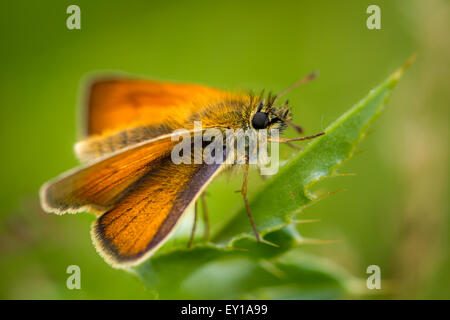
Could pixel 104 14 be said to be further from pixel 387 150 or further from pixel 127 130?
pixel 387 150

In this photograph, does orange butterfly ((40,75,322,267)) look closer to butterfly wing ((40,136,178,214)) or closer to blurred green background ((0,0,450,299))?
butterfly wing ((40,136,178,214))

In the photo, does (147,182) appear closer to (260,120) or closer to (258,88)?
(260,120)

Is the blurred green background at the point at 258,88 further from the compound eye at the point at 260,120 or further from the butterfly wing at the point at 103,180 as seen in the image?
the butterfly wing at the point at 103,180

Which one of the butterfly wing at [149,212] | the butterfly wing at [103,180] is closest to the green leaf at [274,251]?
the butterfly wing at [149,212]

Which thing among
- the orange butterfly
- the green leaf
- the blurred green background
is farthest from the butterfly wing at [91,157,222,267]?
the blurred green background

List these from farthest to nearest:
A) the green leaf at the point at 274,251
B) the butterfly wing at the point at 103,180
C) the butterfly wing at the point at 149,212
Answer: the butterfly wing at the point at 103,180
the butterfly wing at the point at 149,212
the green leaf at the point at 274,251

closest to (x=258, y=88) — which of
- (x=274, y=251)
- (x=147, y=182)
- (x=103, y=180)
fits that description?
(x=147, y=182)
